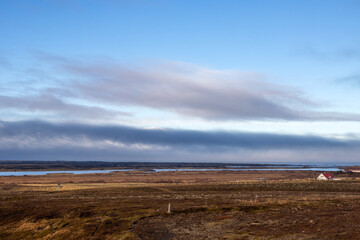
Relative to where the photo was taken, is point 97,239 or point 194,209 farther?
point 194,209

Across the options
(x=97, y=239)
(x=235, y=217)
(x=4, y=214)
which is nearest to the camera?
(x=97, y=239)

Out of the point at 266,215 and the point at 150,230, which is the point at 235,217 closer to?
the point at 266,215

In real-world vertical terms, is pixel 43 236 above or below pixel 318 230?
below

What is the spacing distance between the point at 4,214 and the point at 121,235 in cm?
2564

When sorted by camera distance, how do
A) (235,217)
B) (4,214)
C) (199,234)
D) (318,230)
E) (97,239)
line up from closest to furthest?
(318,230), (199,234), (97,239), (235,217), (4,214)

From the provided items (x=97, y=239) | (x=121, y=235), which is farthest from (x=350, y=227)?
(x=97, y=239)

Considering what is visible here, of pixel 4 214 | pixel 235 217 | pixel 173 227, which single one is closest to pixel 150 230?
pixel 173 227

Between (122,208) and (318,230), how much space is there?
25125 mm

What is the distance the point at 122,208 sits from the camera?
42969mm

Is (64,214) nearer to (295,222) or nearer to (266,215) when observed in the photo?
(266,215)

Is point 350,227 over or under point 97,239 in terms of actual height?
over

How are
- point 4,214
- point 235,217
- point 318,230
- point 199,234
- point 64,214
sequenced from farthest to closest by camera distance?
point 4,214
point 64,214
point 235,217
point 199,234
point 318,230

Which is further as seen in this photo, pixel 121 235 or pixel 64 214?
pixel 64 214

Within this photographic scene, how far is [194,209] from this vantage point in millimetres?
39094
